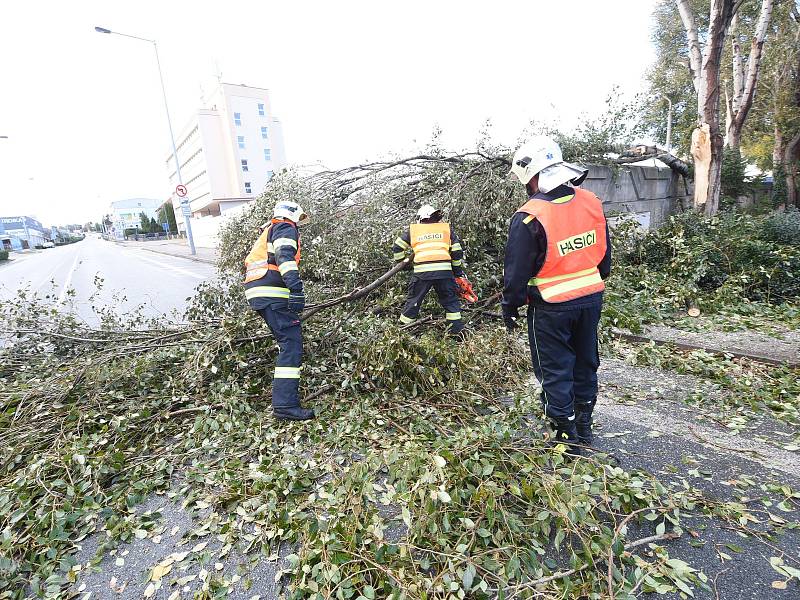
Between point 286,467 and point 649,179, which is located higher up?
point 649,179

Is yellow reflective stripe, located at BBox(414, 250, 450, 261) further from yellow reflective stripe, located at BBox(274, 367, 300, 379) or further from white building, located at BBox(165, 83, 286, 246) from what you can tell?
white building, located at BBox(165, 83, 286, 246)

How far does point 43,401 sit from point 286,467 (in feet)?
7.61

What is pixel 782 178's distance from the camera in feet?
37.5

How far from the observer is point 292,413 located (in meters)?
3.30

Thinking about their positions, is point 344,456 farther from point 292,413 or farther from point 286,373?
point 286,373

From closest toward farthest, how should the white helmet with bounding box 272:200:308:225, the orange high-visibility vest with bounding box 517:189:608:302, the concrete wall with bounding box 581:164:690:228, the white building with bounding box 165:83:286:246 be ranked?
the orange high-visibility vest with bounding box 517:189:608:302
the white helmet with bounding box 272:200:308:225
the concrete wall with bounding box 581:164:690:228
the white building with bounding box 165:83:286:246

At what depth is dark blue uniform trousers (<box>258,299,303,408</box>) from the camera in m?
3.34

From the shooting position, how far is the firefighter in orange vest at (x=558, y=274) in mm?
2387

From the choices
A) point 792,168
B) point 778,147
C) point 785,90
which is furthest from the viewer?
point 778,147

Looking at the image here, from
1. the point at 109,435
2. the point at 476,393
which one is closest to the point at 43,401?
the point at 109,435

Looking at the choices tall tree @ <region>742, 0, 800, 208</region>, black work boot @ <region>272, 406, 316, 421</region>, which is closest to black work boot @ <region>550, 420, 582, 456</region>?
black work boot @ <region>272, 406, 316, 421</region>

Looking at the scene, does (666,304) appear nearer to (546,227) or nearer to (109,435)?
(546,227)

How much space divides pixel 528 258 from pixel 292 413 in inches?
87.9

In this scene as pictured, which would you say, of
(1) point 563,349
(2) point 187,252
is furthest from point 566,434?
(2) point 187,252
